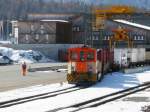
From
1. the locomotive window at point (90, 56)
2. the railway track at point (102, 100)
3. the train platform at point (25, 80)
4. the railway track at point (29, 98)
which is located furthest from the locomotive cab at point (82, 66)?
the railway track at point (29, 98)

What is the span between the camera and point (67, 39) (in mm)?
96750

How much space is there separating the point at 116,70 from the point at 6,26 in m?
110

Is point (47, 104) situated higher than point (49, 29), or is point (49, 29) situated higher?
point (49, 29)

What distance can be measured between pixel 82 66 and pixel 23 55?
156 ft

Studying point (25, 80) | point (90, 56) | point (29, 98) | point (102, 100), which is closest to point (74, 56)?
point (90, 56)

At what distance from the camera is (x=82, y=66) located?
30531 millimetres

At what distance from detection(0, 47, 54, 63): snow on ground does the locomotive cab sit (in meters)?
44.3

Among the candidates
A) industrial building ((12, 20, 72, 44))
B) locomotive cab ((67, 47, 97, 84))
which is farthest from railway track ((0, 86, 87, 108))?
industrial building ((12, 20, 72, 44))

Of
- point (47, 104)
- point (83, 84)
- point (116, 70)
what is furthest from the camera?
point (116, 70)

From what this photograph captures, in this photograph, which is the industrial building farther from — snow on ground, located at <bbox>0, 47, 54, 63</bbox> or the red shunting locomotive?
the red shunting locomotive

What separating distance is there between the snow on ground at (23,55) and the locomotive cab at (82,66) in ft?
145

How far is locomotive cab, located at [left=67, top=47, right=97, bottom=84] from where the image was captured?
99.0 feet

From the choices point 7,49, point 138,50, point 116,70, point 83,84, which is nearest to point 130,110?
point 83,84

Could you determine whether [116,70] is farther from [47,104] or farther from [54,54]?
[54,54]
